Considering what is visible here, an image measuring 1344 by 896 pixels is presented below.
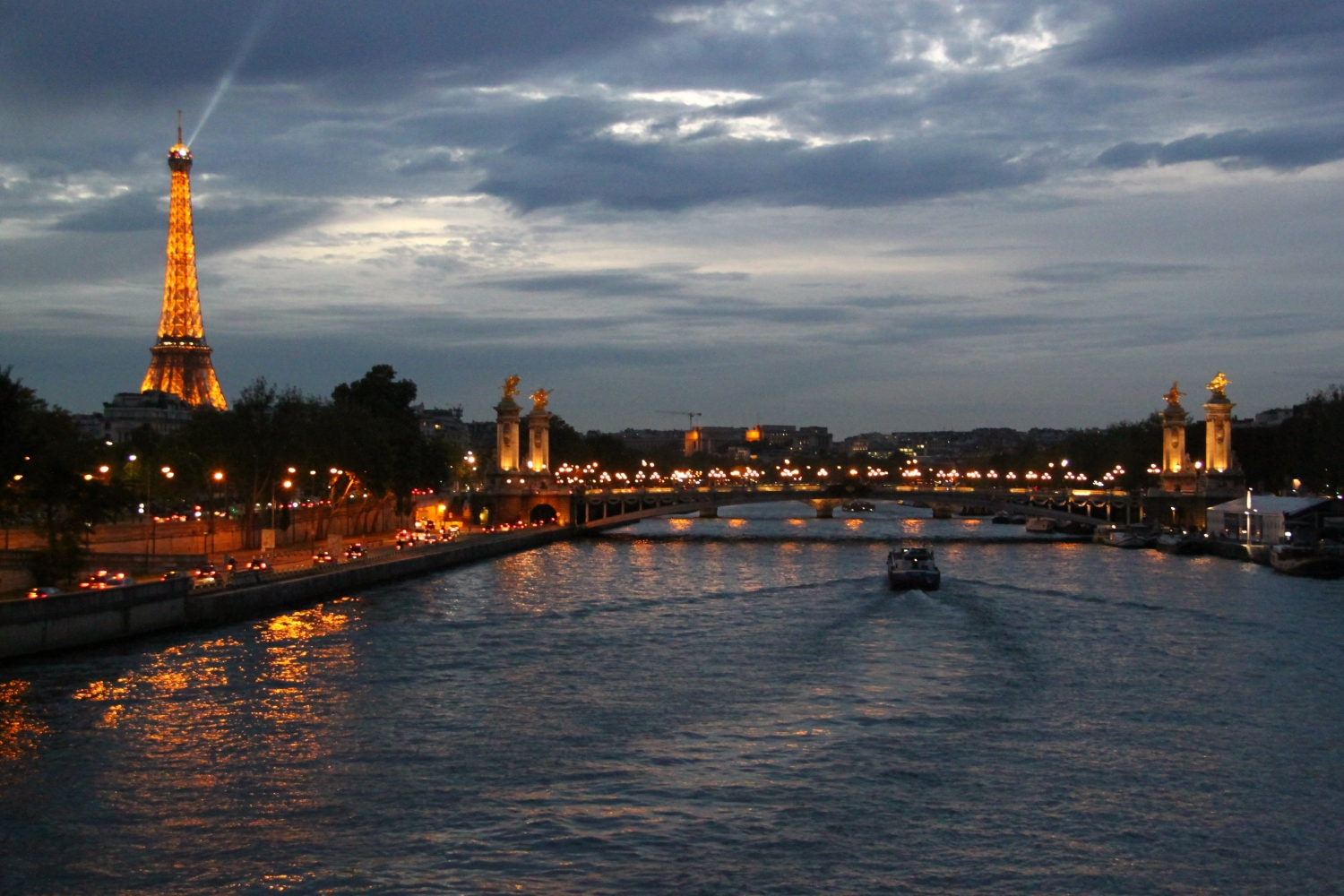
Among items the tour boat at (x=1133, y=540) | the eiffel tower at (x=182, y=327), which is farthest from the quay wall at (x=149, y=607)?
the eiffel tower at (x=182, y=327)

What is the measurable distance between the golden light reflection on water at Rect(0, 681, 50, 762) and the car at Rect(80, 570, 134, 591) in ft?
31.7

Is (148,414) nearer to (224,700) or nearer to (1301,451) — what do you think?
(1301,451)

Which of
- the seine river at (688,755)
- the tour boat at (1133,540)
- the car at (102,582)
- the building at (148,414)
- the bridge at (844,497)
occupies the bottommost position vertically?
the seine river at (688,755)

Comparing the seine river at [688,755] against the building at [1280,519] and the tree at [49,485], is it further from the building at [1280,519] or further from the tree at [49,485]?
the building at [1280,519]

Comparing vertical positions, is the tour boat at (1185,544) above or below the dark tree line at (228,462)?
below

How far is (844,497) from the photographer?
9469cm

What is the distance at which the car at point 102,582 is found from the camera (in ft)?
129

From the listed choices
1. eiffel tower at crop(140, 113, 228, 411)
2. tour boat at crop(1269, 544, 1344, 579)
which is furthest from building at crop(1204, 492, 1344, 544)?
eiffel tower at crop(140, 113, 228, 411)

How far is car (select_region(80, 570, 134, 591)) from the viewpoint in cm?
3941

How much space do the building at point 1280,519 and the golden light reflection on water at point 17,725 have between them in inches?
2171

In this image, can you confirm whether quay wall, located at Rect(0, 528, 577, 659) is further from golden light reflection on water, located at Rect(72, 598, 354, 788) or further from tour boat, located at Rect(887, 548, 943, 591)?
tour boat, located at Rect(887, 548, 943, 591)

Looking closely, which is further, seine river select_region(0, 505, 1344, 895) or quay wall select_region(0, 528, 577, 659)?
quay wall select_region(0, 528, 577, 659)

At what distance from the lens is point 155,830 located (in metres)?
19.7

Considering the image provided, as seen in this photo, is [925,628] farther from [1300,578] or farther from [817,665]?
[1300,578]
